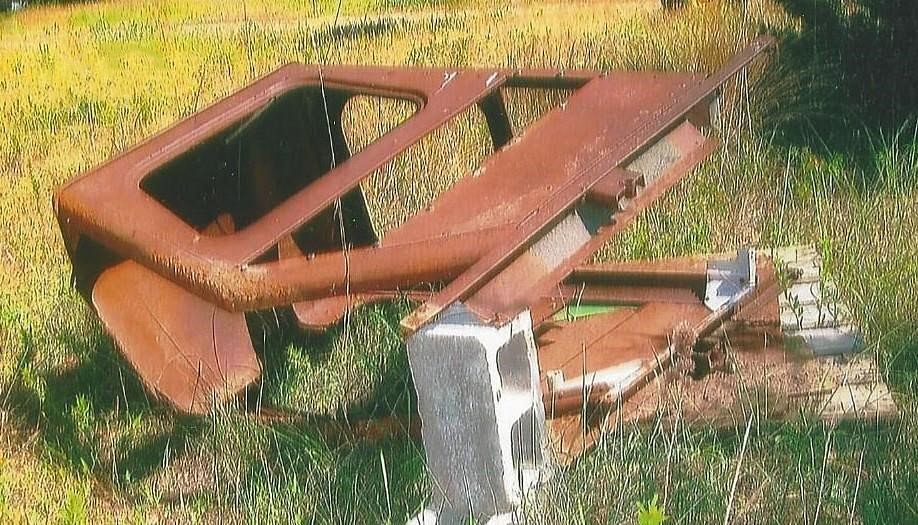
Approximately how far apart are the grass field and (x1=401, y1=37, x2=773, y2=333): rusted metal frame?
45cm

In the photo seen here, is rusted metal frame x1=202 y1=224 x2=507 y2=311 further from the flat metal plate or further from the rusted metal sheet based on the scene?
the flat metal plate

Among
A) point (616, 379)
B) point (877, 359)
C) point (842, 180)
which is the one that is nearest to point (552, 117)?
point (616, 379)

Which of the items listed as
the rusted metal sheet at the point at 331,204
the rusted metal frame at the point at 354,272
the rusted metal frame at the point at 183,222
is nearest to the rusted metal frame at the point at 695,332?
the rusted metal sheet at the point at 331,204

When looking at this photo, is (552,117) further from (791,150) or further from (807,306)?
(791,150)

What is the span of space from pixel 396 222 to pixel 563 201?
1.99 m

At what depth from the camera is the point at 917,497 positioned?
2006 mm

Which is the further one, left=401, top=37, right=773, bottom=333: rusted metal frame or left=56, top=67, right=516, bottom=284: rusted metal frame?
left=56, top=67, right=516, bottom=284: rusted metal frame

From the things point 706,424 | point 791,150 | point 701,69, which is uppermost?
point 701,69

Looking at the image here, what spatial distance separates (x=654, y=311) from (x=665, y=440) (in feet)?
2.66

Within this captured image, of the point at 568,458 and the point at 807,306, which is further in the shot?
the point at 807,306

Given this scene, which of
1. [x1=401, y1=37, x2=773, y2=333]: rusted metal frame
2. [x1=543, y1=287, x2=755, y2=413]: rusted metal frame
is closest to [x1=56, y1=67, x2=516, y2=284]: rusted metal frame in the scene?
[x1=401, y1=37, x2=773, y2=333]: rusted metal frame

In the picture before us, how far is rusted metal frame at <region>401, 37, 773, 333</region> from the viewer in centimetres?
166

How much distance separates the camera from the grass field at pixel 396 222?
7.04ft

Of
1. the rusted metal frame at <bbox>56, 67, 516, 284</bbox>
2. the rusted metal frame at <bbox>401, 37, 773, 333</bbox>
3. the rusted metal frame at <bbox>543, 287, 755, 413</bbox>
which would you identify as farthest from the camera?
the rusted metal frame at <bbox>543, 287, 755, 413</bbox>
